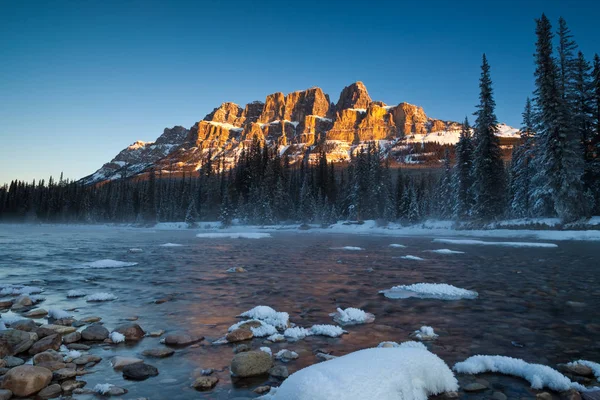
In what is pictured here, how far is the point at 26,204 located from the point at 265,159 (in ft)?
310

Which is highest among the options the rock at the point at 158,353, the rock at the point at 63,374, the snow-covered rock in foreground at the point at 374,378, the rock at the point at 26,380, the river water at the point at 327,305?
the snow-covered rock in foreground at the point at 374,378

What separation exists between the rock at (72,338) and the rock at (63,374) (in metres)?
1.47

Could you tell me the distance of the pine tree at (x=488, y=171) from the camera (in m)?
39.8

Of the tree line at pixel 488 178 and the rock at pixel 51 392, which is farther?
the tree line at pixel 488 178

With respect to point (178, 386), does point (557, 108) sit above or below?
above

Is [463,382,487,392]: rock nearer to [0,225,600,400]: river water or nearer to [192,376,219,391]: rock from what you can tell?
[0,225,600,400]: river water

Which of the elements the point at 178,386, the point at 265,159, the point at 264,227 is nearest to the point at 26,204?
the point at 265,159

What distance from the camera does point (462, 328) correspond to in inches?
264

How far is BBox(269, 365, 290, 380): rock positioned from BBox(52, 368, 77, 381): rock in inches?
104

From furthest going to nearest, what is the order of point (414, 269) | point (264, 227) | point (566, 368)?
1. point (264, 227)
2. point (414, 269)
3. point (566, 368)

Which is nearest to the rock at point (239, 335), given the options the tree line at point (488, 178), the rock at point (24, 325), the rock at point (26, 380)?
the rock at point (26, 380)

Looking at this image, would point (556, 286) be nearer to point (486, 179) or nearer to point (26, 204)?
point (486, 179)

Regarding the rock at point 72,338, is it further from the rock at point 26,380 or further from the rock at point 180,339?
the rock at point 26,380

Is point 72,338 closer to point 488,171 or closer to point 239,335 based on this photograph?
point 239,335
